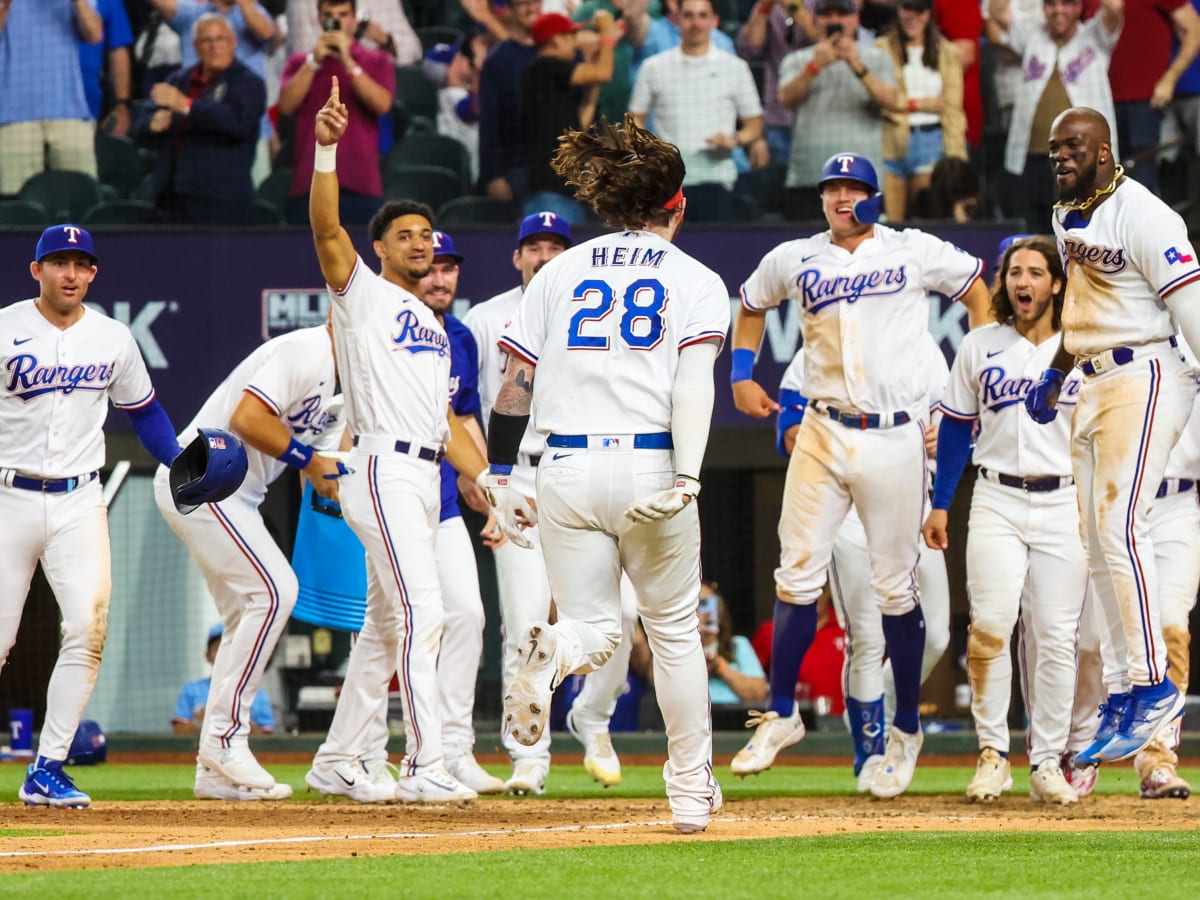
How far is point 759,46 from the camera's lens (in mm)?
11438

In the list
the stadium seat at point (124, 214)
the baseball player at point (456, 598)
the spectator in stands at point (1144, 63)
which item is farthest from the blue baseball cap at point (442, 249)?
the spectator in stands at point (1144, 63)

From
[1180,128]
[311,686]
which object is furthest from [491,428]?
[1180,128]

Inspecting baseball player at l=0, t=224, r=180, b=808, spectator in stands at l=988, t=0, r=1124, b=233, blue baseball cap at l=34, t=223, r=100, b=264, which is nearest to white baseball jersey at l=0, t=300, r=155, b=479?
baseball player at l=0, t=224, r=180, b=808

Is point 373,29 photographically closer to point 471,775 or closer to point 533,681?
point 471,775

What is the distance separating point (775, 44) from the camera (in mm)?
11320

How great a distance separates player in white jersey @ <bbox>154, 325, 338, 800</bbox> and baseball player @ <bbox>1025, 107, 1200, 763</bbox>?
272cm

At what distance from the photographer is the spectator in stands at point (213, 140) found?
1078 cm

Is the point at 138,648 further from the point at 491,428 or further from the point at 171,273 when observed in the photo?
the point at 491,428

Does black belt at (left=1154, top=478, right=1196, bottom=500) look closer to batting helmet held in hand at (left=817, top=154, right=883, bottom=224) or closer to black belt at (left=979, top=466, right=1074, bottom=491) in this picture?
black belt at (left=979, top=466, right=1074, bottom=491)

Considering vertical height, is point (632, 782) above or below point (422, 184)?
below

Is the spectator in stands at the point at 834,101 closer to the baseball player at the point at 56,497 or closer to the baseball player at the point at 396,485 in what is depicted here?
the baseball player at the point at 396,485

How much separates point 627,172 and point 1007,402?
8.32ft

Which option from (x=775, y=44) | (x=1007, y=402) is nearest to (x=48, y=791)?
(x=1007, y=402)

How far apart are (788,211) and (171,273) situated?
3739 mm
